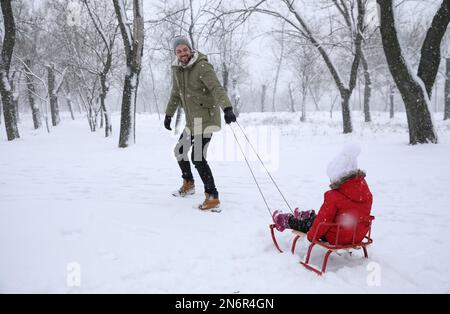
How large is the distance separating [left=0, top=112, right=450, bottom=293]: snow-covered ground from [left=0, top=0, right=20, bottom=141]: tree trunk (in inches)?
324

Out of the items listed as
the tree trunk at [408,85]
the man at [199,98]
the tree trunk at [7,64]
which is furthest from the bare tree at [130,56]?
the tree trunk at [408,85]

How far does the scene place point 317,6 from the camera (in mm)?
13102

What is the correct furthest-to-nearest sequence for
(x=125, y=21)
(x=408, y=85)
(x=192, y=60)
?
Answer: (x=125, y=21), (x=408, y=85), (x=192, y=60)

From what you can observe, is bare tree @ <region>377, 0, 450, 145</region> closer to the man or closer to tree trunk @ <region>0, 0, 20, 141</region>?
the man

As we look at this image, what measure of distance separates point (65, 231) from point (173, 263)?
1.52 meters

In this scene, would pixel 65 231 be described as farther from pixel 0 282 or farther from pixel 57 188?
pixel 57 188

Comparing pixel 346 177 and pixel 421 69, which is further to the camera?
pixel 421 69

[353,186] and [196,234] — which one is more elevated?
[353,186]

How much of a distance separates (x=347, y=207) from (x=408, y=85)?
6.84 metres

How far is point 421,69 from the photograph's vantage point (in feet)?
27.2

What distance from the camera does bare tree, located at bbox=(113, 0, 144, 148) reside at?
986 centimetres

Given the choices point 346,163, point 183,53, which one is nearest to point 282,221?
point 346,163

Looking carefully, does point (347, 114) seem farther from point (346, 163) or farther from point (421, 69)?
point (346, 163)

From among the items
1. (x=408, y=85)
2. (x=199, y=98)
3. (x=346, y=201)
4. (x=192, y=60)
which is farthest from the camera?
(x=408, y=85)
